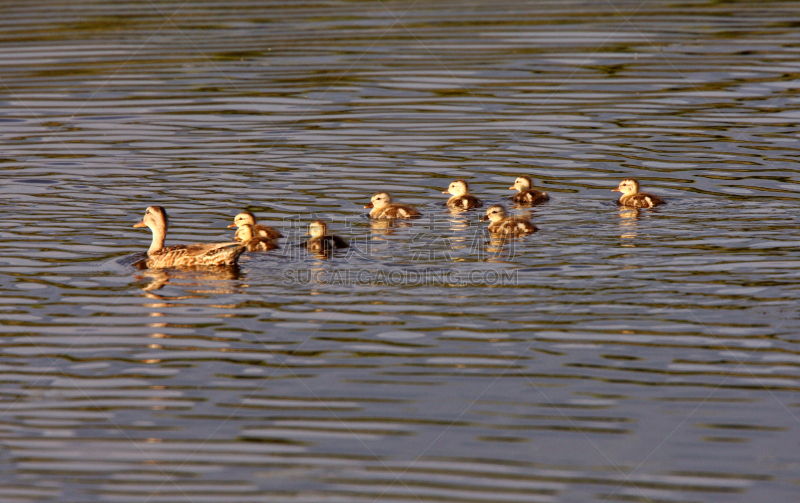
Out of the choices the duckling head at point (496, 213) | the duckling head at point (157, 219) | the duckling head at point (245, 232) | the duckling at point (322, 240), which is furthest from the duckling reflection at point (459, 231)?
the duckling head at point (157, 219)

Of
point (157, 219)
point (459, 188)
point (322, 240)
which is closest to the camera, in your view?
point (322, 240)

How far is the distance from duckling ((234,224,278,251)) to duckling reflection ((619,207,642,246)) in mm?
3146

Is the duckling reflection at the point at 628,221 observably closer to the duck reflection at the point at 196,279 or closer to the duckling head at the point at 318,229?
A: the duckling head at the point at 318,229

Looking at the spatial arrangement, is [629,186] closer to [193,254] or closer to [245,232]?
[245,232]

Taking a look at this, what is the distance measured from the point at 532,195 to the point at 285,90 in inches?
275

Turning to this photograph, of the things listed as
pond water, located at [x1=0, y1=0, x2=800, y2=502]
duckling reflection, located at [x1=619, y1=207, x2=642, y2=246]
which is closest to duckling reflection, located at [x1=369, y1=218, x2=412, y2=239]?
pond water, located at [x1=0, y1=0, x2=800, y2=502]

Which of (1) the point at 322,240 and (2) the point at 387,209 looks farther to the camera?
(2) the point at 387,209

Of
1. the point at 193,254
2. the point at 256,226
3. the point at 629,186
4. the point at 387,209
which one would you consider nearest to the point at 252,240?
the point at 256,226

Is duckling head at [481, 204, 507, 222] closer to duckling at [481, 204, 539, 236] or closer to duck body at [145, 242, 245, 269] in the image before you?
duckling at [481, 204, 539, 236]

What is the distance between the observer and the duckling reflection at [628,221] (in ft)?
30.3

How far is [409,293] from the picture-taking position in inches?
309

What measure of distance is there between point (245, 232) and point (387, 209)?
5.17ft

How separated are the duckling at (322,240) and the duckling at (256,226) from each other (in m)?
0.38

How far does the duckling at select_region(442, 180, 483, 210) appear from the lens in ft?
34.6
